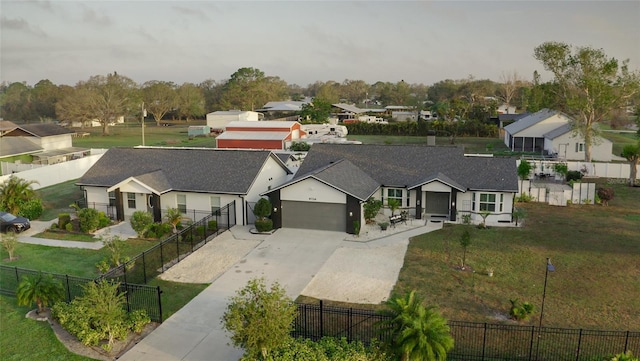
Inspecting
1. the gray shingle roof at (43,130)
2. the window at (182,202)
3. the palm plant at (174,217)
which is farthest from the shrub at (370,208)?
the gray shingle roof at (43,130)

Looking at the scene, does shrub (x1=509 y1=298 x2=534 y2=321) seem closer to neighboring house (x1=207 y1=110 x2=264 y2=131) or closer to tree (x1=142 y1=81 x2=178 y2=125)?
neighboring house (x1=207 y1=110 x2=264 y2=131)

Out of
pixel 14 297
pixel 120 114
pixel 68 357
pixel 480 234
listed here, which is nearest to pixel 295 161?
pixel 480 234

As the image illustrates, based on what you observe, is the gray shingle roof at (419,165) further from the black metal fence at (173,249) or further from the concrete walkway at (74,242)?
the concrete walkway at (74,242)

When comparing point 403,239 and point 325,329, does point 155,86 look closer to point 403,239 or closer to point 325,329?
point 403,239

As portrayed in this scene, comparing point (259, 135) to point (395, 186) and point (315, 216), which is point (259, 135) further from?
point (315, 216)

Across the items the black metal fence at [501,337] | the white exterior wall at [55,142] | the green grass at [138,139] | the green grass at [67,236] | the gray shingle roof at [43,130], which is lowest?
the black metal fence at [501,337]

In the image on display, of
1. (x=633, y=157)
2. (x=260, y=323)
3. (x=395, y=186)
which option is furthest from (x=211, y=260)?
(x=633, y=157)
